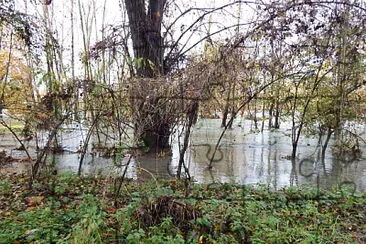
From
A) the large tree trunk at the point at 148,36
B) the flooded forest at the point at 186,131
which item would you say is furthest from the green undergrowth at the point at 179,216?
the large tree trunk at the point at 148,36

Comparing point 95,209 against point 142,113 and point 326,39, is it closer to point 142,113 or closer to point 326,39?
point 142,113

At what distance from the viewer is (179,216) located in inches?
113

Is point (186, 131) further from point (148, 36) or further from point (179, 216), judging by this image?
point (148, 36)

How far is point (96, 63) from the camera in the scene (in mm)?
6973

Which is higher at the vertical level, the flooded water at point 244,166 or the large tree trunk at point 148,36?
the large tree trunk at point 148,36

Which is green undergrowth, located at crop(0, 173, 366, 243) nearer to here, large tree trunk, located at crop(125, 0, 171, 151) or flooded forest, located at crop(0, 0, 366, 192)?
flooded forest, located at crop(0, 0, 366, 192)

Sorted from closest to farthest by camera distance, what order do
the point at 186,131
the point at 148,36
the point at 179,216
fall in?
the point at 179,216
the point at 186,131
the point at 148,36

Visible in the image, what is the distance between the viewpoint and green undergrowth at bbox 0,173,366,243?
2.62 meters

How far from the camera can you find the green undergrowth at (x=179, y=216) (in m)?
2.62

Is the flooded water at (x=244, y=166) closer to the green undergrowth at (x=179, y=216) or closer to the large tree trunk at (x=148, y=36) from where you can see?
the large tree trunk at (x=148, y=36)

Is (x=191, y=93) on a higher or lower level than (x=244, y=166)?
higher

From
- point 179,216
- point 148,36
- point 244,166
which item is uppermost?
point 148,36

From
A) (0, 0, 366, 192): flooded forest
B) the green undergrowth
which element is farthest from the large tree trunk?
the green undergrowth

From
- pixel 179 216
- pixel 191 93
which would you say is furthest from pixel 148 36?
pixel 179 216
